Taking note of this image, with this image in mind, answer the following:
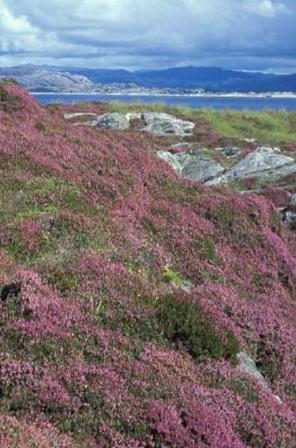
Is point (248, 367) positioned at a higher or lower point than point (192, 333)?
lower

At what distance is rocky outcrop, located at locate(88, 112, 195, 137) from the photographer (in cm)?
5648

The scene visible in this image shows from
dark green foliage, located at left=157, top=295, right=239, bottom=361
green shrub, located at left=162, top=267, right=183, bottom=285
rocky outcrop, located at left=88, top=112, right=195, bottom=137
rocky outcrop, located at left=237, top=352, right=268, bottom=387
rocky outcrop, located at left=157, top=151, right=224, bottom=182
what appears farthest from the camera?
rocky outcrop, located at left=88, top=112, right=195, bottom=137

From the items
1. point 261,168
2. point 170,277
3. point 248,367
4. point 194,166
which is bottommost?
point 261,168

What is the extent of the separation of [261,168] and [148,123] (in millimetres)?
25176

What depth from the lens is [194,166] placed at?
38.6m

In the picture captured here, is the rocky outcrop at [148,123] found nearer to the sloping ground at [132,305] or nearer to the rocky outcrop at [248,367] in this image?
the sloping ground at [132,305]

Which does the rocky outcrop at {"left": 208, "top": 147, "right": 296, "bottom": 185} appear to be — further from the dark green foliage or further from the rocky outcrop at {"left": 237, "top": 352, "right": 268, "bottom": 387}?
the dark green foliage

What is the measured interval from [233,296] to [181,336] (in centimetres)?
406

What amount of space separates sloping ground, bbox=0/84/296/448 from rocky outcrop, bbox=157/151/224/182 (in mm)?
13268

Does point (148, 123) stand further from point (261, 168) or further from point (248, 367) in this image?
point (248, 367)

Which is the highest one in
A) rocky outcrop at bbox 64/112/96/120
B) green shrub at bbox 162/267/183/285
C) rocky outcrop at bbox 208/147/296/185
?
green shrub at bbox 162/267/183/285

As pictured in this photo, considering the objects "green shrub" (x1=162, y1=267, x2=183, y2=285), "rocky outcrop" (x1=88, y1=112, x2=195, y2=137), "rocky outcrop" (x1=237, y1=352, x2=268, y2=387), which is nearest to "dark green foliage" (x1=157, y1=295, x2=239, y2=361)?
"rocky outcrop" (x1=237, y1=352, x2=268, y2=387)

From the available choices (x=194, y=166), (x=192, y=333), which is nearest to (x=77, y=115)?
(x=194, y=166)

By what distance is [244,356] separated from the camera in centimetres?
1309
